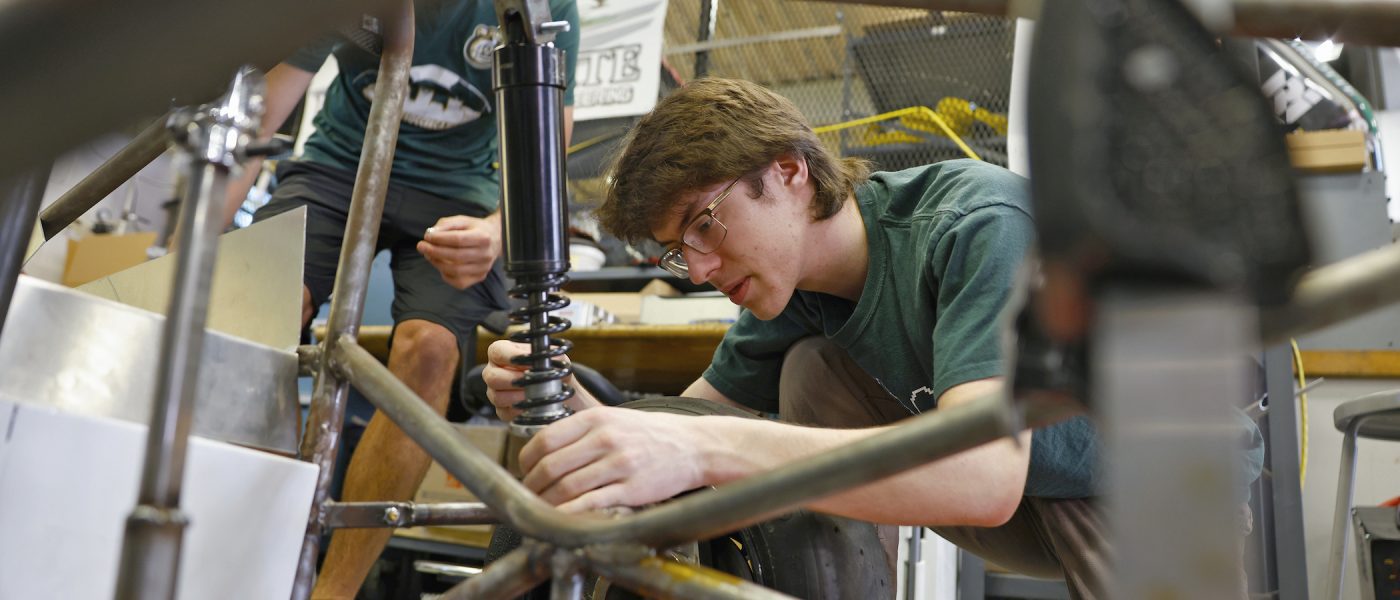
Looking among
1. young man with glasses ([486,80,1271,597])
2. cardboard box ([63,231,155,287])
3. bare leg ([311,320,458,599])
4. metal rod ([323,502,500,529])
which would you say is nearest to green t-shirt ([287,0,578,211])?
bare leg ([311,320,458,599])

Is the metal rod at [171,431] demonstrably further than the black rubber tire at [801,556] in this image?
No

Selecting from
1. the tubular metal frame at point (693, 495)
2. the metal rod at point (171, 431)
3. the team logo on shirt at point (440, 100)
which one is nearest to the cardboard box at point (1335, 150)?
the team logo on shirt at point (440, 100)

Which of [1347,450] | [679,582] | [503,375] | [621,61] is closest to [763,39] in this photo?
[621,61]

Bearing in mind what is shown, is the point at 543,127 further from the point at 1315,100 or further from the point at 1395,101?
the point at 1395,101

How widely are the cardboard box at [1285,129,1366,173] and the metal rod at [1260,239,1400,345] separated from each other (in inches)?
87.9

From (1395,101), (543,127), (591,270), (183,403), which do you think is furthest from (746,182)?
(1395,101)

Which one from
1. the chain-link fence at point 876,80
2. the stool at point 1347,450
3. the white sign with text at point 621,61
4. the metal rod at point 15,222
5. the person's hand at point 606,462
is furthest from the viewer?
the white sign with text at point 621,61

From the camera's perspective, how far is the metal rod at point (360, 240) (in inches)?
30.4

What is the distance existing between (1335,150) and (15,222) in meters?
2.53

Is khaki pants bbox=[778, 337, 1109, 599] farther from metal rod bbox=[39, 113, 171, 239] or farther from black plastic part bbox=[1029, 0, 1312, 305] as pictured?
black plastic part bbox=[1029, 0, 1312, 305]

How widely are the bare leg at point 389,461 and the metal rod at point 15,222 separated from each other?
106cm

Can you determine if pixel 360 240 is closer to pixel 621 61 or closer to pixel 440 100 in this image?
pixel 440 100

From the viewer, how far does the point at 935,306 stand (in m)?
1.02

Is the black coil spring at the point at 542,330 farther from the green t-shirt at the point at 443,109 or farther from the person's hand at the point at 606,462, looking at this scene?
the green t-shirt at the point at 443,109
